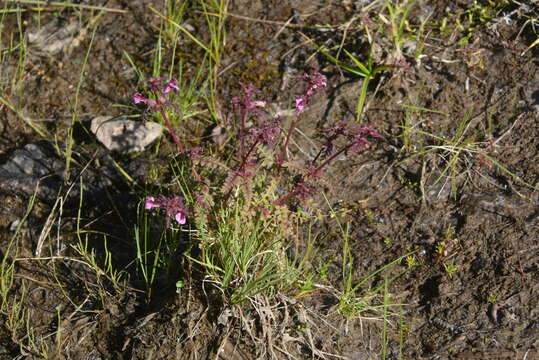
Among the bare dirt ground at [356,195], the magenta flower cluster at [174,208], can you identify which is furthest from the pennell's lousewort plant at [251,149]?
the bare dirt ground at [356,195]

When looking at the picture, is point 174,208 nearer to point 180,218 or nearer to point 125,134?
point 180,218

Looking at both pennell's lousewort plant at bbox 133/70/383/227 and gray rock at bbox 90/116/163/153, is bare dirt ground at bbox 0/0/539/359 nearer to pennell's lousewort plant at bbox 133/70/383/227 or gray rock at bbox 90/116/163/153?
gray rock at bbox 90/116/163/153

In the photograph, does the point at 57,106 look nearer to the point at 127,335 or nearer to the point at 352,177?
the point at 127,335

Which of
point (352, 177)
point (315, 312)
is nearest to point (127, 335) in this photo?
point (315, 312)

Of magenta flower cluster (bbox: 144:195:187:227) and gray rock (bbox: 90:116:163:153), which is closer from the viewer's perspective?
magenta flower cluster (bbox: 144:195:187:227)

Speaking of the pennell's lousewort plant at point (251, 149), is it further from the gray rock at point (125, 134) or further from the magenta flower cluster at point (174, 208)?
the gray rock at point (125, 134)

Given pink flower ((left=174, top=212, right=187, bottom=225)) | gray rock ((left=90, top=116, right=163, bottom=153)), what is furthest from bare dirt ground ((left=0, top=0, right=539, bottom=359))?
pink flower ((left=174, top=212, right=187, bottom=225))
